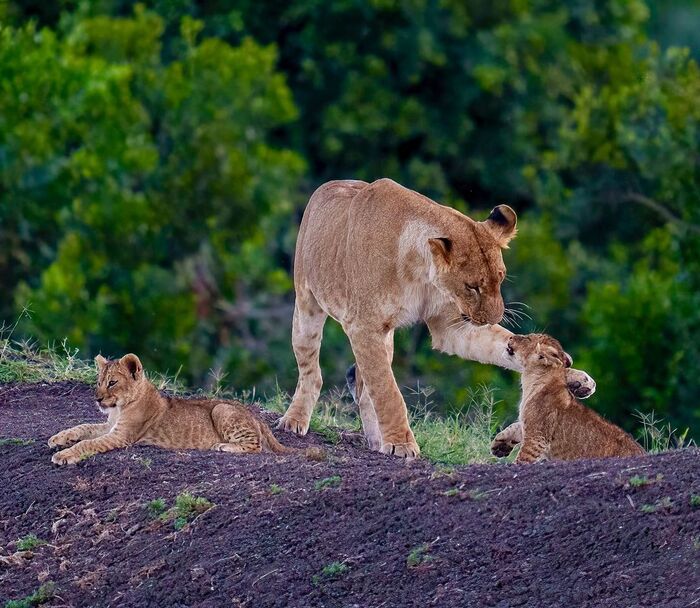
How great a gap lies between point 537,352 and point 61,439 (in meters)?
2.29

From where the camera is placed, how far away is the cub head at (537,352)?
313 inches

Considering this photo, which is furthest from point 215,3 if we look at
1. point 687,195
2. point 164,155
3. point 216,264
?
point 687,195

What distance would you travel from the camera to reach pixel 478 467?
23.0 ft

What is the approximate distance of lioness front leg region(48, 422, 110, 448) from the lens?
8031mm

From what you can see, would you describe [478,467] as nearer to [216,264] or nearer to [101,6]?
[216,264]

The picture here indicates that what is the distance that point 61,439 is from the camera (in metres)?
8.04

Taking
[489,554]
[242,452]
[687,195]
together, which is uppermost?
[489,554]

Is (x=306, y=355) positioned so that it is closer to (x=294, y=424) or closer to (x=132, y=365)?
(x=294, y=424)

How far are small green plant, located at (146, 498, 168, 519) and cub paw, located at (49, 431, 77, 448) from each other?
95cm

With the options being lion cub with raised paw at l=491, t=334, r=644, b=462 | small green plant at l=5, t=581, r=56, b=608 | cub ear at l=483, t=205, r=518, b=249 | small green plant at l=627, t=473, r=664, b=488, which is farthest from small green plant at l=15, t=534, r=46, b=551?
cub ear at l=483, t=205, r=518, b=249

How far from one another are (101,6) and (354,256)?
15.8 meters

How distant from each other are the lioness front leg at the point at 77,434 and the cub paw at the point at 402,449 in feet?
4.52

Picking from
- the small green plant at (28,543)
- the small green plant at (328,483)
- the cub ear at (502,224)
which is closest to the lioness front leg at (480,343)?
the cub ear at (502,224)

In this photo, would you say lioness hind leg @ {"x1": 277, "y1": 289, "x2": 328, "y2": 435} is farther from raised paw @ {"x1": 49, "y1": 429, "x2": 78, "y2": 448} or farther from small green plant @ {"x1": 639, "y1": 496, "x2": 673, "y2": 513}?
small green plant @ {"x1": 639, "y1": 496, "x2": 673, "y2": 513}
